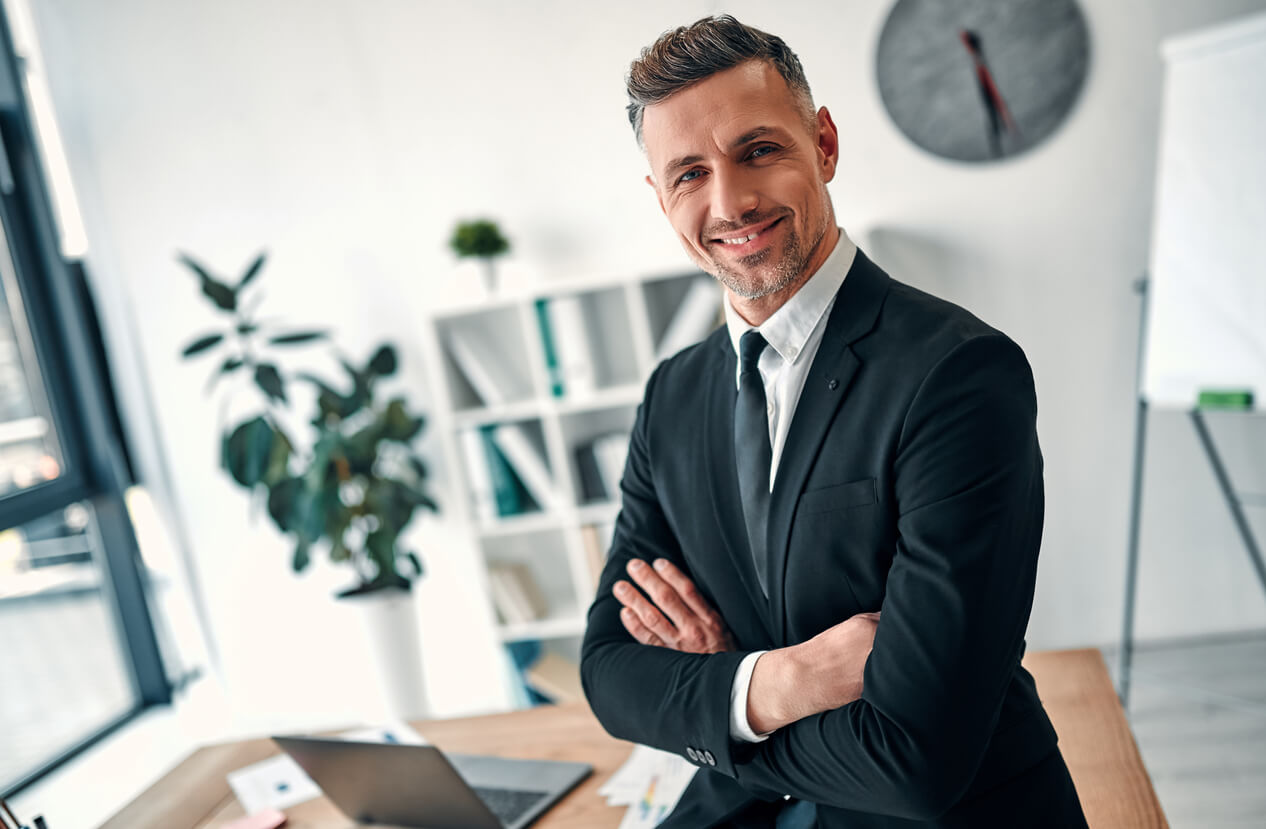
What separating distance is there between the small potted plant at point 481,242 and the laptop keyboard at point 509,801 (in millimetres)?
2120

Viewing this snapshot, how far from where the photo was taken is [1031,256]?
3203 millimetres

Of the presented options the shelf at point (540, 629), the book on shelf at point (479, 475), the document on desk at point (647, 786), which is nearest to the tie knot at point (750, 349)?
the document on desk at point (647, 786)

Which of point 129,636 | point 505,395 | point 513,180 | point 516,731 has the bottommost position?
point 129,636

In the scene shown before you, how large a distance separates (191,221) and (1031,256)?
3.08 meters

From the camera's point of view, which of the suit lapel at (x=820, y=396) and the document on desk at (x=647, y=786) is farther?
the document on desk at (x=647, y=786)

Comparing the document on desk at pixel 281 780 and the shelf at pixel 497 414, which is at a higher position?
the shelf at pixel 497 414

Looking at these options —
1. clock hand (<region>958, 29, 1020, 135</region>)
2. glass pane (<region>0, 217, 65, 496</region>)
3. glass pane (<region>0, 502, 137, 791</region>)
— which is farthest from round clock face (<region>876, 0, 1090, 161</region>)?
glass pane (<region>0, 502, 137, 791</region>)

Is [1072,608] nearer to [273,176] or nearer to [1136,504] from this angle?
[1136,504]

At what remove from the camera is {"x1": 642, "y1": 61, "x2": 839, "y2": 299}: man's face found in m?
1.11

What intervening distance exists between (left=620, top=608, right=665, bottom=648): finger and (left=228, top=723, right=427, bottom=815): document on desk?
409mm

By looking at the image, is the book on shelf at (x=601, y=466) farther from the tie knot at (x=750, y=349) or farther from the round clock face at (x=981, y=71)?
the tie knot at (x=750, y=349)

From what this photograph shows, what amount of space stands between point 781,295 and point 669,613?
0.47m

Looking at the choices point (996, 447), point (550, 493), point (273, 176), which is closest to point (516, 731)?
point (996, 447)

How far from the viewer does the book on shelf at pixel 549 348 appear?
3.19m
